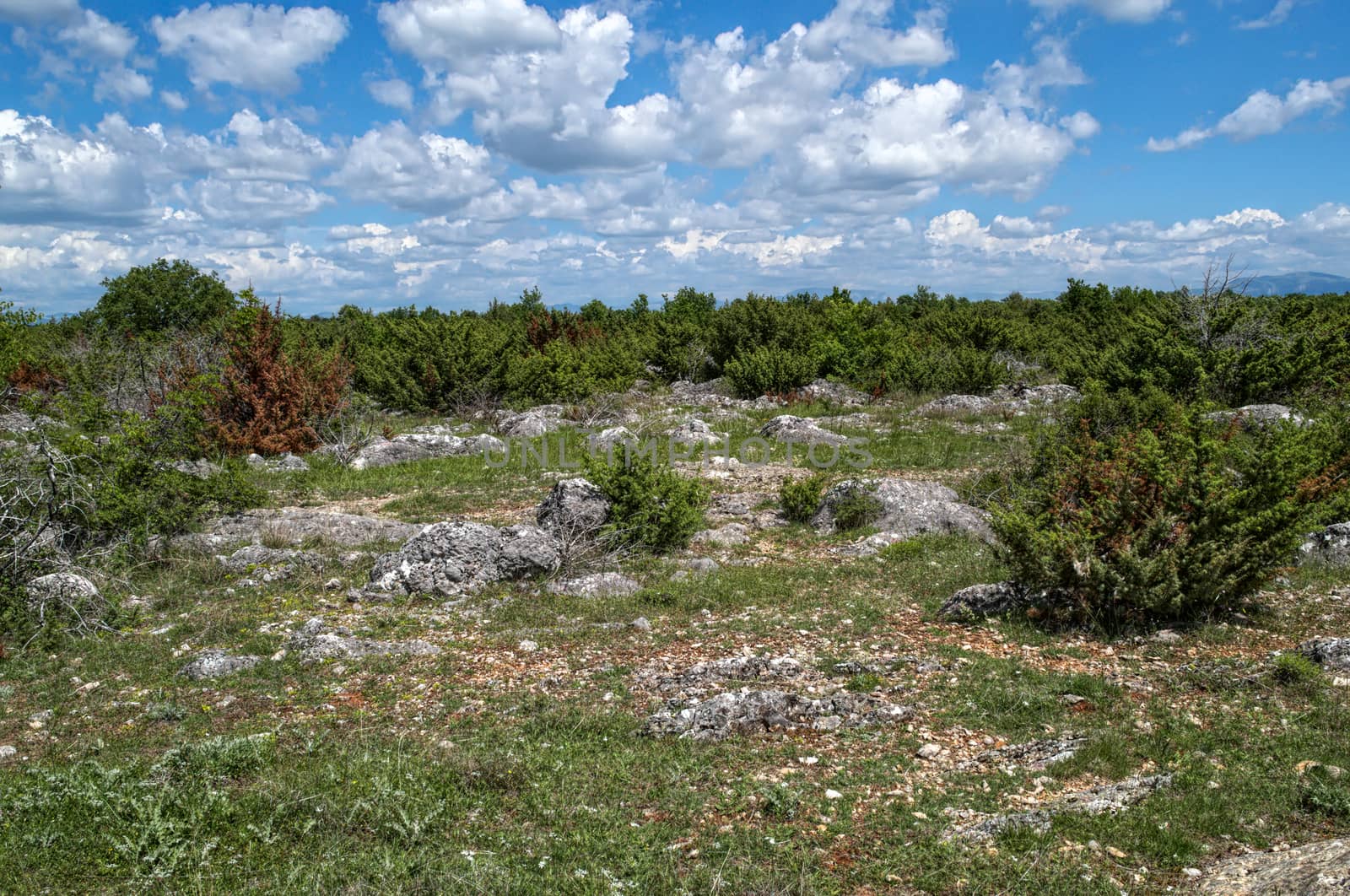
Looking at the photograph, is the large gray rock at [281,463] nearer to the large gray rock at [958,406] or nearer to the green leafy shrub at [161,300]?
the large gray rock at [958,406]

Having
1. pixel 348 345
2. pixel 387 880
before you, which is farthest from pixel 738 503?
pixel 348 345

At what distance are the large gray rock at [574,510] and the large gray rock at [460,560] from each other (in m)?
0.53

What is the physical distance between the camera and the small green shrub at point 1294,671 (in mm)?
4883

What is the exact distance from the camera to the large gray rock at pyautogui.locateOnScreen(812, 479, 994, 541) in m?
9.66

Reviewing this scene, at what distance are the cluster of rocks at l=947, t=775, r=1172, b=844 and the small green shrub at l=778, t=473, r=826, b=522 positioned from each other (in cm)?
641

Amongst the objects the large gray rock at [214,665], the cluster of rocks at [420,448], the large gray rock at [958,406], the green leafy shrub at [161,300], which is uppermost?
the green leafy shrub at [161,300]

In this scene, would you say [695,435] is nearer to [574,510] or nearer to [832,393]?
[832,393]

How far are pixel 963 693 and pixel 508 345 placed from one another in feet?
59.4

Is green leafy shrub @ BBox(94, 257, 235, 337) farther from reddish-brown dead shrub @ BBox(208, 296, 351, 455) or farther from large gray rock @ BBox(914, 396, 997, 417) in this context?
large gray rock @ BBox(914, 396, 997, 417)

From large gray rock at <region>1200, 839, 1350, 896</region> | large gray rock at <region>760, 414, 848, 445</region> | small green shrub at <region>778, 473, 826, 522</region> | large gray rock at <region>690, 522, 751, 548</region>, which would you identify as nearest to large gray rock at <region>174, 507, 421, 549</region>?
large gray rock at <region>690, 522, 751, 548</region>

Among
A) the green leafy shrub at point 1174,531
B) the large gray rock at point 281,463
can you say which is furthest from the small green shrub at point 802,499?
the large gray rock at point 281,463

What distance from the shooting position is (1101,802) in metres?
3.77

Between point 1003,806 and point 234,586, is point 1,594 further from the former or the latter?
point 1003,806

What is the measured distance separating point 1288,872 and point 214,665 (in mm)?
6147
